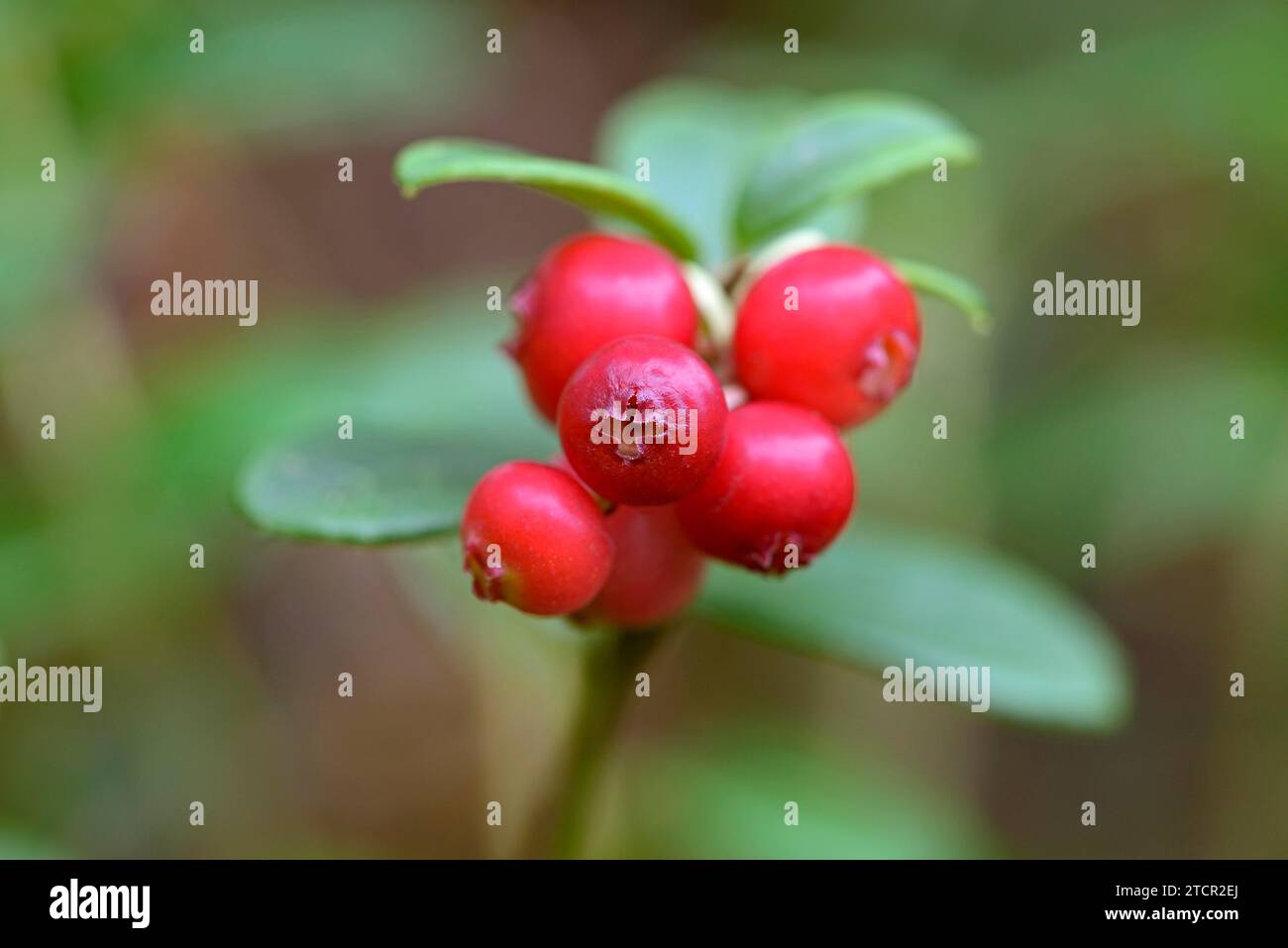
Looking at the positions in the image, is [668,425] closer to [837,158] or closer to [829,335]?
[829,335]

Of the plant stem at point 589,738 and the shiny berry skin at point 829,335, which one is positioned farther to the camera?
the plant stem at point 589,738

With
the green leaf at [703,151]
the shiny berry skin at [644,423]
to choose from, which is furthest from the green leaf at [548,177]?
the green leaf at [703,151]

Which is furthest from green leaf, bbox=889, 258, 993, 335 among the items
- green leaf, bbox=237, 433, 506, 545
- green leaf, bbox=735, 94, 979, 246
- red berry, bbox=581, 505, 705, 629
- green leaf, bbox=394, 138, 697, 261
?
green leaf, bbox=237, 433, 506, 545

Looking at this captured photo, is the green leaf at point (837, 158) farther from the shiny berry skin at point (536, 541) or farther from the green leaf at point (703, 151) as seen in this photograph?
the shiny berry skin at point (536, 541)

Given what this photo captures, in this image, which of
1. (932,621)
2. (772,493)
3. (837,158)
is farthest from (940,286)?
(932,621)

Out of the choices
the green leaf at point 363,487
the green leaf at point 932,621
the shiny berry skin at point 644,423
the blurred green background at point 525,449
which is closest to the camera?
the shiny berry skin at point 644,423

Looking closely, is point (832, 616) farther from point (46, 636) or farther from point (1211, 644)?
point (1211, 644)
